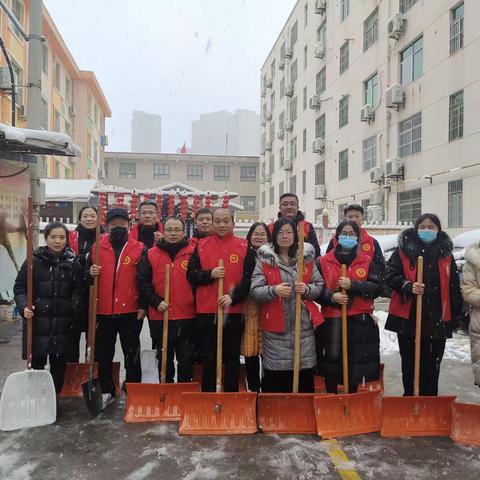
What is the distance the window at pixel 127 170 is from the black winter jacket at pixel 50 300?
3890 cm

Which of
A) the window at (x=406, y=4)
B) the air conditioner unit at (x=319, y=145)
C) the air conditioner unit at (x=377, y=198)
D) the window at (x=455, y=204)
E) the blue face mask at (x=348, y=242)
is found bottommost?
the blue face mask at (x=348, y=242)

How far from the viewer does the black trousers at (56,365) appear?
4.01 meters

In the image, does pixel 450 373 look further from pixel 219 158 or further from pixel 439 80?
pixel 219 158

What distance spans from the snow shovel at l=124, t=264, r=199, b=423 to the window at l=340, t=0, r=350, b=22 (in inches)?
782

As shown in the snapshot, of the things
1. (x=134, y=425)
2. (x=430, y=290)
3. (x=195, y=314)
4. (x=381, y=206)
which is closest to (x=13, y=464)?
(x=134, y=425)

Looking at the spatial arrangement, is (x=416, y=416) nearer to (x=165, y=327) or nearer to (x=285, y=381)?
(x=285, y=381)

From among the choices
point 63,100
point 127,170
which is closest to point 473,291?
point 63,100

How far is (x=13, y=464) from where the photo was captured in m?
3.10

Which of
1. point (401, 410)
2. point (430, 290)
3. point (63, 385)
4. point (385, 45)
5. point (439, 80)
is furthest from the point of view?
point (385, 45)

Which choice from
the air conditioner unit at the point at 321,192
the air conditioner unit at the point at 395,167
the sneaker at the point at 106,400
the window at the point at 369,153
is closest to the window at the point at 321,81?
the air conditioner unit at the point at 321,192

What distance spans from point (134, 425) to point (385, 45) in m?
16.4

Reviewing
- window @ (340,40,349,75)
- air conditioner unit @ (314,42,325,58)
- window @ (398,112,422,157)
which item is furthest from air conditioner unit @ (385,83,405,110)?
air conditioner unit @ (314,42,325,58)

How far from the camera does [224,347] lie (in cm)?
397

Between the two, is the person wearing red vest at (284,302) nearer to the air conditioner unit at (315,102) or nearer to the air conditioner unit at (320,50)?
the air conditioner unit at (315,102)
